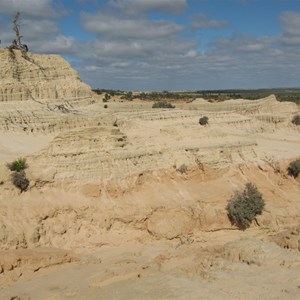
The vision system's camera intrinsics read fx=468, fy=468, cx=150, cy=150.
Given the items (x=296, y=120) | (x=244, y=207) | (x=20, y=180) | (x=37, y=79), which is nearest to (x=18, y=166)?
(x=20, y=180)

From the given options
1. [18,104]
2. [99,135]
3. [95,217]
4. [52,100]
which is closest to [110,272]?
[95,217]

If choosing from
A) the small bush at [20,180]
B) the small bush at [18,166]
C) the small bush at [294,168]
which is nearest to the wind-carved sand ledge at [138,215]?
the small bush at [20,180]

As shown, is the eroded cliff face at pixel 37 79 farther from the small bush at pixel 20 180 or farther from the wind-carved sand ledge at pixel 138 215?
the small bush at pixel 20 180

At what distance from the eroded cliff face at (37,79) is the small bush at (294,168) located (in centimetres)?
1545

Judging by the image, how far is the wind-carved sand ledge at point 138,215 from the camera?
13766mm

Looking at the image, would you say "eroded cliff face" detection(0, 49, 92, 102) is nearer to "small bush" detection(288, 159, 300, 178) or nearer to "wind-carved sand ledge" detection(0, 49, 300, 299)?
"wind-carved sand ledge" detection(0, 49, 300, 299)

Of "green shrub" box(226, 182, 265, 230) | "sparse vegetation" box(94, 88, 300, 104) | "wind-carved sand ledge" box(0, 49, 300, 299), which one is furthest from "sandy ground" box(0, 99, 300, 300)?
"sparse vegetation" box(94, 88, 300, 104)

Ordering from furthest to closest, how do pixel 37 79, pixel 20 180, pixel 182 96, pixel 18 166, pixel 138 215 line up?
pixel 182 96 → pixel 37 79 → pixel 138 215 → pixel 18 166 → pixel 20 180

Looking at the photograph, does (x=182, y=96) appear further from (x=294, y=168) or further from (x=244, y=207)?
(x=244, y=207)

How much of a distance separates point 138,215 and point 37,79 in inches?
639

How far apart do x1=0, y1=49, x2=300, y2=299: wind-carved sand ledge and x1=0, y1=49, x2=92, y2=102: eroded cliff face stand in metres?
1.81

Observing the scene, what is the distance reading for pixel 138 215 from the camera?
18156mm

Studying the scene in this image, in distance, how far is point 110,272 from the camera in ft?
48.9

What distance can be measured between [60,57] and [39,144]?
11060mm
